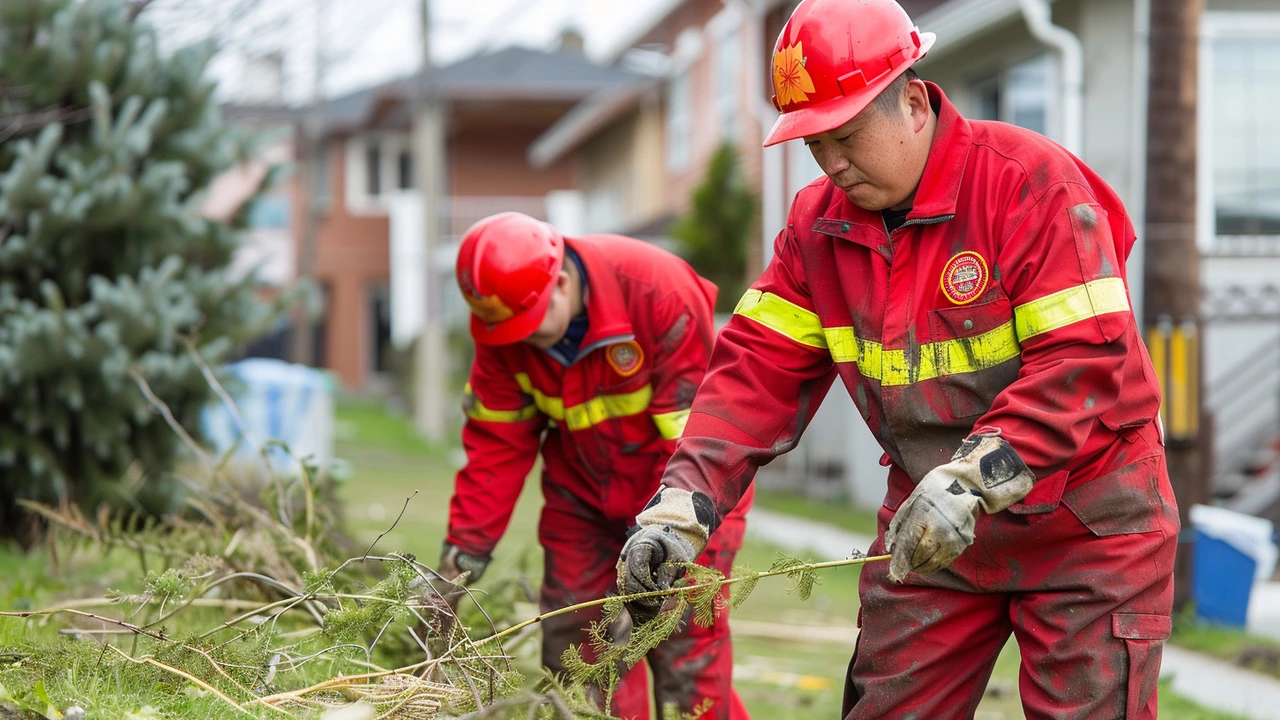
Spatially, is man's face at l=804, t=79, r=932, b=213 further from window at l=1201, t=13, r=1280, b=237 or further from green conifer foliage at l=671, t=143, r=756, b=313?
green conifer foliage at l=671, t=143, r=756, b=313

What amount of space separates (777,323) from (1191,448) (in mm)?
5167

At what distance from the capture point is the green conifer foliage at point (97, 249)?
712 centimetres

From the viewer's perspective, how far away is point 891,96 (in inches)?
122

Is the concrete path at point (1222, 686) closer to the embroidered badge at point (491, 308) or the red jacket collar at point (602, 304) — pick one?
the red jacket collar at point (602, 304)

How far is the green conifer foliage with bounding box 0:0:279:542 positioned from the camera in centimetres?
712

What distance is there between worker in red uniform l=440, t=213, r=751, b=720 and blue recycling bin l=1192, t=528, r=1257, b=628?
4125mm

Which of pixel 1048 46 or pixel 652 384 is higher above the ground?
pixel 1048 46

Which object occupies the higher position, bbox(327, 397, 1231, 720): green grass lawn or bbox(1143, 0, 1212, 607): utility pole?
bbox(1143, 0, 1212, 607): utility pole

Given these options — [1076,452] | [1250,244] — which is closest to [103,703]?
[1076,452]

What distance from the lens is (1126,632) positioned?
9.85ft

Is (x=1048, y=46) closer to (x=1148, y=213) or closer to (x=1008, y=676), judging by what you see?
(x=1148, y=213)

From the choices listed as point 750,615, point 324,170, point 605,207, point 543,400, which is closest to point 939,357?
point 543,400

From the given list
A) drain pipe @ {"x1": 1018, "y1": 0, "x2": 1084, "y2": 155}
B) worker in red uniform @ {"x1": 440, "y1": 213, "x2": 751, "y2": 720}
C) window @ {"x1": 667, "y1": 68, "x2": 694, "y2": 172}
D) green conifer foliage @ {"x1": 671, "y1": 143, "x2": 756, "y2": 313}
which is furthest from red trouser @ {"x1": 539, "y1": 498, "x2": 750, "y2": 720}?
window @ {"x1": 667, "y1": 68, "x2": 694, "y2": 172}

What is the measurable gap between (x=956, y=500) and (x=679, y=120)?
20.4 meters
